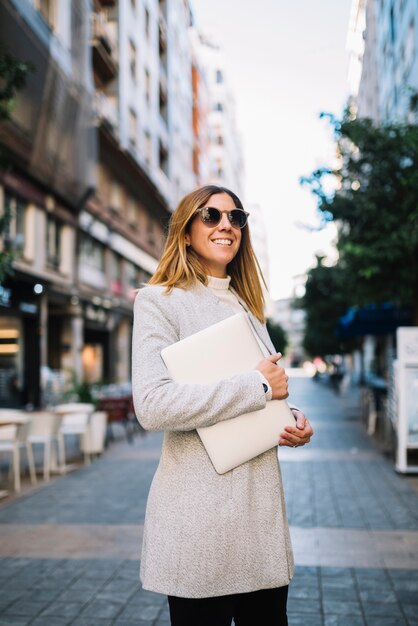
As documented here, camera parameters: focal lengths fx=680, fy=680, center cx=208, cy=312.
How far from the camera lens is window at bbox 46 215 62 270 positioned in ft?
65.3

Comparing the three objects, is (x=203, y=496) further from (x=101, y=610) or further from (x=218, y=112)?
(x=218, y=112)

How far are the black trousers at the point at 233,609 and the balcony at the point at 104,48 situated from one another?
24.2 m

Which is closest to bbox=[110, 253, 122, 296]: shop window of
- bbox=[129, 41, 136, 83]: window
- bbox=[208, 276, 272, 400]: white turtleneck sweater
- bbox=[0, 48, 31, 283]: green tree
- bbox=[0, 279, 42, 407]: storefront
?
bbox=[0, 279, 42, 407]: storefront

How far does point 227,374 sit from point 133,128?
2973cm

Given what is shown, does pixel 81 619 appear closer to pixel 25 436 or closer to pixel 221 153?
pixel 25 436

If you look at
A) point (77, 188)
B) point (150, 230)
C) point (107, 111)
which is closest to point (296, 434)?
point (77, 188)

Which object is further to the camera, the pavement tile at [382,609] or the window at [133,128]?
the window at [133,128]

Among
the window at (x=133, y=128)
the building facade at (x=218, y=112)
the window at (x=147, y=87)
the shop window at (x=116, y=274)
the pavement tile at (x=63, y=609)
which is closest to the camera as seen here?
the pavement tile at (x=63, y=609)

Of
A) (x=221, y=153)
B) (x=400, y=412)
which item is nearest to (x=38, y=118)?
(x=400, y=412)

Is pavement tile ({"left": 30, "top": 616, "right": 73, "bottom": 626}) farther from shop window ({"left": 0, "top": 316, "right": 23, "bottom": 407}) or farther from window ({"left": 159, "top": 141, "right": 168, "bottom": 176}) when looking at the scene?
window ({"left": 159, "top": 141, "right": 168, "bottom": 176})

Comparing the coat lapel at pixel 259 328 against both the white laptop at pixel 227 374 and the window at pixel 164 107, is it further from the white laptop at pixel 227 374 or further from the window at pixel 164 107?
the window at pixel 164 107

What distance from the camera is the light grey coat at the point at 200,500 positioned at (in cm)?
182

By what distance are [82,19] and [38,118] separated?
5.32m

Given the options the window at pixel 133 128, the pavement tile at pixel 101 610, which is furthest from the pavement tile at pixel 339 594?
the window at pixel 133 128
